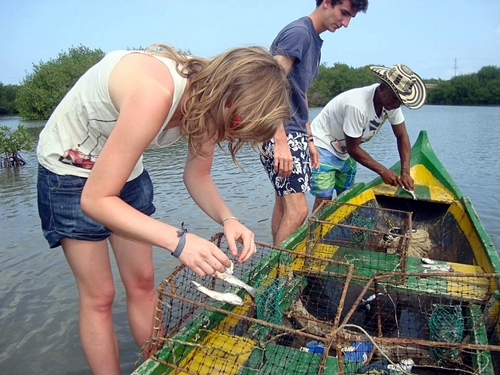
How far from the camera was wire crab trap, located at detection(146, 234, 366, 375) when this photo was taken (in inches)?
81.0

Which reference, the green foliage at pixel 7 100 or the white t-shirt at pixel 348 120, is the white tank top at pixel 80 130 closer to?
the white t-shirt at pixel 348 120

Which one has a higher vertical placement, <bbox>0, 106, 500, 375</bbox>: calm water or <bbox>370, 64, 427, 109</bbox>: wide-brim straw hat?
<bbox>370, 64, 427, 109</bbox>: wide-brim straw hat

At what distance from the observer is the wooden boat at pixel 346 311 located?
216cm

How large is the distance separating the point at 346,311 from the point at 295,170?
4.38ft

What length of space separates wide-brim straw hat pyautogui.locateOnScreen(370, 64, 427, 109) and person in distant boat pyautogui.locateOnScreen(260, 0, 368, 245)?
3.11 ft

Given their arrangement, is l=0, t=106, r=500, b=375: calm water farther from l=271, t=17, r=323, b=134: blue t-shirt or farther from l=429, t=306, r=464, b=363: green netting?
l=271, t=17, r=323, b=134: blue t-shirt

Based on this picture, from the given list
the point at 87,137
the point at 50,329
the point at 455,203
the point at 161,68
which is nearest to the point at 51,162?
the point at 87,137

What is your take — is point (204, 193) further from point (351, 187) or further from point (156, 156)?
point (156, 156)

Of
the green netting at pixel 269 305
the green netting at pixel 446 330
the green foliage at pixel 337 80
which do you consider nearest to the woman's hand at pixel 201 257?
the green netting at pixel 269 305

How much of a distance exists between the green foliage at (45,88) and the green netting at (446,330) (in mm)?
37965

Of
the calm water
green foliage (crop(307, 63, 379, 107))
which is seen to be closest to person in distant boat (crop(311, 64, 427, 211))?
the calm water

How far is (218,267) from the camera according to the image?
1.67 m

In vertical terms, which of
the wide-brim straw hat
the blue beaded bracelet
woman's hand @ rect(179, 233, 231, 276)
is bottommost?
woman's hand @ rect(179, 233, 231, 276)

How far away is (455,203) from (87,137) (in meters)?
4.78
